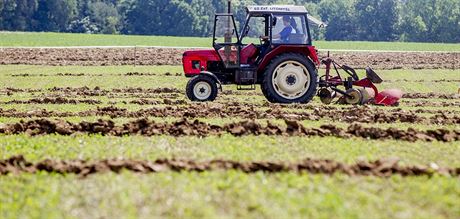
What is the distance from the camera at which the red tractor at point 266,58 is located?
67.2ft

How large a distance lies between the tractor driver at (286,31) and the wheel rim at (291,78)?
0.58 meters

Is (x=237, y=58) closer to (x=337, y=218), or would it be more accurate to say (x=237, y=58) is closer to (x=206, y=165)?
(x=206, y=165)

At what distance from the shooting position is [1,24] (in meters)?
116

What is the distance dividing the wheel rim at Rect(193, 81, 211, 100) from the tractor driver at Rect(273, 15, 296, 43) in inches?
87.9

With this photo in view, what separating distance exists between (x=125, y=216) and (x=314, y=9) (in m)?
128

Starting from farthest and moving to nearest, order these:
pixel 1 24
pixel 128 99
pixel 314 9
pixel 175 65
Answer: pixel 314 9
pixel 1 24
pixel 175 65
pixel 128 99

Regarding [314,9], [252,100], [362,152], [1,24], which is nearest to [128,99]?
[252,100]

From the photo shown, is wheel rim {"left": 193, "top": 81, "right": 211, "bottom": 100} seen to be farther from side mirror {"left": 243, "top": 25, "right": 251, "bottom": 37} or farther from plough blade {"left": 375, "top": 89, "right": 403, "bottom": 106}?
plough blade {"left": 375, "top": 89, "right": 403, "bottom": 106}

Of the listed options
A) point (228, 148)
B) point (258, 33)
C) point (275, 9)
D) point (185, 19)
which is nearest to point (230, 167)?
point (228, 148)

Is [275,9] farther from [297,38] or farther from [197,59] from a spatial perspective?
[197,59]

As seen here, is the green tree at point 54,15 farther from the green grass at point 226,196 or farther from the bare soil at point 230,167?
the green grass at point 226,196

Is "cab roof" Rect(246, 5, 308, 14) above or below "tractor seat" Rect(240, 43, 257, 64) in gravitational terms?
above

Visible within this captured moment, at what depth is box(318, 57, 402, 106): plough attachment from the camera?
850 inches

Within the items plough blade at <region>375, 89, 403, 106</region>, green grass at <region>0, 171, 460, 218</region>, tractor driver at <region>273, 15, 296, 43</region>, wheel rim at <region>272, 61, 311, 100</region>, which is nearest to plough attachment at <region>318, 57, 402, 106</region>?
plough blade at <region>375, 89, 403, 106</region>
